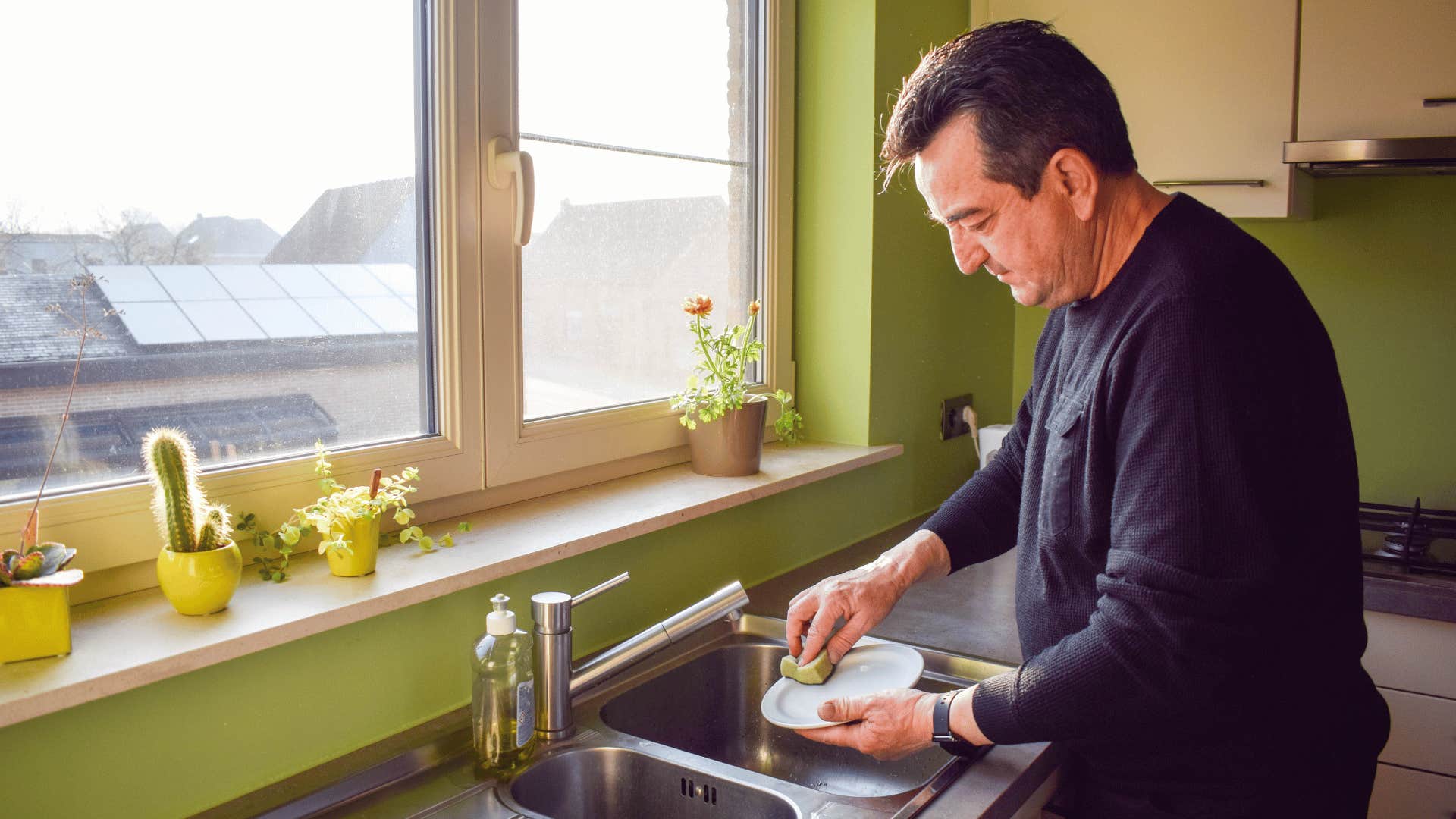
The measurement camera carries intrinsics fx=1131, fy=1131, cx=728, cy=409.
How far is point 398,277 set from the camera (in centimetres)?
142

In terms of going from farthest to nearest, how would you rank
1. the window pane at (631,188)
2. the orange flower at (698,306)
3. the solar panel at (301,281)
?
the orange flower at (698,306), the window pane at (631,188), the solar panel at (301,281)

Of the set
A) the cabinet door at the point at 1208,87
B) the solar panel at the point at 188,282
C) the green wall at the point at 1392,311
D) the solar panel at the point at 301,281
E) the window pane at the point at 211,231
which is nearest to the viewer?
the window pane at the point at 211,231

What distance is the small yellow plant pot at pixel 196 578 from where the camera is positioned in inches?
42.5

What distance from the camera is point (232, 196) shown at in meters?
1.24

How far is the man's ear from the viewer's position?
112cm

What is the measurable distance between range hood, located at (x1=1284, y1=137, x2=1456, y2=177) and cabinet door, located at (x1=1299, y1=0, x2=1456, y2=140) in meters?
0.06

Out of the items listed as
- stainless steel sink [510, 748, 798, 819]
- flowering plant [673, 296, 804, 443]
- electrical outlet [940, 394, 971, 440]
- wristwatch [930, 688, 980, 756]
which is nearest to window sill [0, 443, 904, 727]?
flowering plant [673, 296, 804, 443]

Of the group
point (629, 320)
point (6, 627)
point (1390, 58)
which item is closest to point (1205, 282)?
point (629, 320)

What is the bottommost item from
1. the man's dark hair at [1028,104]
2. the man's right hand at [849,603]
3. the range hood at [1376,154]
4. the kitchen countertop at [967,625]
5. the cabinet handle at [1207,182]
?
the kitchen countertop at [967,625]

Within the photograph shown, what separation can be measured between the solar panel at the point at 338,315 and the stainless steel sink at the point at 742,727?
567 mm

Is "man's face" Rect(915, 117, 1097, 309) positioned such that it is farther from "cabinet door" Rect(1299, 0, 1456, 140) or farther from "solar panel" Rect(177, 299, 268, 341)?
"cabinet door" Rect(1299, 0, 1456, 140)

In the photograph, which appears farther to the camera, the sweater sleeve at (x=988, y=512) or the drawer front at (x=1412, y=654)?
the drawer front at (x=1412, y=654)

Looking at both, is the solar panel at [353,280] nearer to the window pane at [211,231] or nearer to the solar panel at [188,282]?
the window pane at [211,231]

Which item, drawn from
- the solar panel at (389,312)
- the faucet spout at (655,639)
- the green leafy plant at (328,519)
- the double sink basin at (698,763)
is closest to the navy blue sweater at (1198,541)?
the double sink basin at (698,763)
